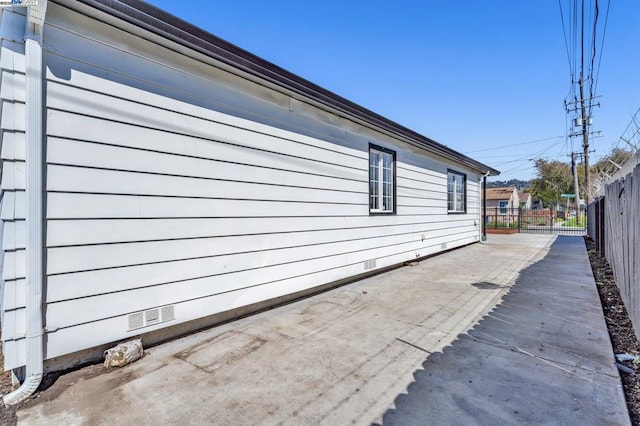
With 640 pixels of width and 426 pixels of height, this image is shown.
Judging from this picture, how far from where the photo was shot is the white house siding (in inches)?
87.0

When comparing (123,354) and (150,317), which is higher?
(150,317)

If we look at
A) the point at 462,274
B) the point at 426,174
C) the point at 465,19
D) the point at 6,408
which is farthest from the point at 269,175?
the point at 465,19

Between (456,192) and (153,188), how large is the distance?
8.99m

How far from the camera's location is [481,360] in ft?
8.04

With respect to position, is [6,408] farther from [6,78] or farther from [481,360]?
[481,360]

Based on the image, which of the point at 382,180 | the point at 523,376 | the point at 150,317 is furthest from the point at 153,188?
the point at 382,180

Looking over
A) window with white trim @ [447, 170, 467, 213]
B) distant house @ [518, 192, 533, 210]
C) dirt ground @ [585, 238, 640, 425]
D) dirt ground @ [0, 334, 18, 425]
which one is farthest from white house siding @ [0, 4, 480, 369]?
distant house @ [518, 192, 533, 210]

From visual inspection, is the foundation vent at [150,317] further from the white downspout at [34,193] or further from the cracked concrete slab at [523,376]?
the cracked concrete slab at [523,376]

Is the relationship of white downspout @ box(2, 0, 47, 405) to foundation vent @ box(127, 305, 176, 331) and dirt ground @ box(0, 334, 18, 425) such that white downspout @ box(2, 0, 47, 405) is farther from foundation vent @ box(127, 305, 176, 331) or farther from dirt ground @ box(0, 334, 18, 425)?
foundation vent @ box(127, 305, 176, 331)

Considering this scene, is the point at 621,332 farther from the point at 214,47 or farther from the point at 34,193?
the point at 34,193

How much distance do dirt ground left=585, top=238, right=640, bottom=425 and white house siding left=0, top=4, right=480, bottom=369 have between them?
320 cm

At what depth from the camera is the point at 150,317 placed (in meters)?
2.71

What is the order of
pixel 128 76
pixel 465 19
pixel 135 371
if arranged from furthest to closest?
1. pixel 465 19
2. pixel 128 76
3. pixel 135 371

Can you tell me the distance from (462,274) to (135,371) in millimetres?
5434
